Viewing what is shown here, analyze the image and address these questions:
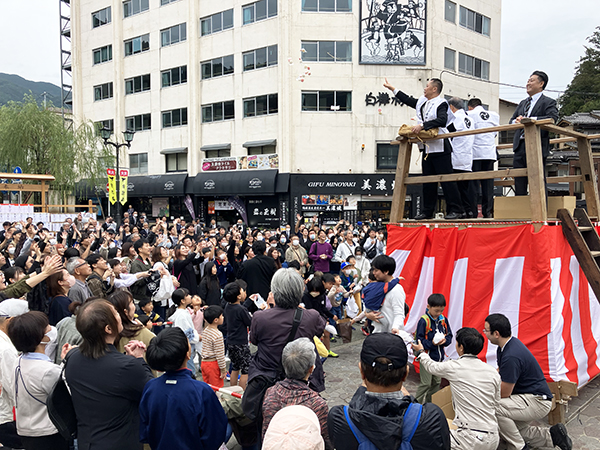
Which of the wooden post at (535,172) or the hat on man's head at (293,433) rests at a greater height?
the wooden post at (535,172)

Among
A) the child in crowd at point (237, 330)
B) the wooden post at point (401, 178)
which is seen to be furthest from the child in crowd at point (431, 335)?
the child in crowd at point (237, 330)

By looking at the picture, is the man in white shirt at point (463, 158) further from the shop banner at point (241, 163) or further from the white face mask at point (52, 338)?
the shop banner at point (241, 163)

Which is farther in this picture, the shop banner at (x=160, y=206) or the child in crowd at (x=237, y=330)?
the shop banner at (x=160, y=206)

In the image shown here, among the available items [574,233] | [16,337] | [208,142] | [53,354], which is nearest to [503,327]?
[574,233]

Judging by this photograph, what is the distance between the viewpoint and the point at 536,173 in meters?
5.30

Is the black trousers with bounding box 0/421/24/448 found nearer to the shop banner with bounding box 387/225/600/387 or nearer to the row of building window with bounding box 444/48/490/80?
the shop banner with bounding box 387/225/600/387

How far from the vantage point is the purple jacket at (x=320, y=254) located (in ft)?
36.7

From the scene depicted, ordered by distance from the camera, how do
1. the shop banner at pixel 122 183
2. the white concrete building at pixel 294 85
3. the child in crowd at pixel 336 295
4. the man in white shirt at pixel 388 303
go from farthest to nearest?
1. the white concrete building at pixel 294 85
2. the shop banner at pixel 122 183
3. the child in crowd at pixel 336 295
4. the man in white shirt at pixel 388 303

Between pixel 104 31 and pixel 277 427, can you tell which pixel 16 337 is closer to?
pixel 277 427

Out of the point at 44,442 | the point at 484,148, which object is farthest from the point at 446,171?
the point at 44,442

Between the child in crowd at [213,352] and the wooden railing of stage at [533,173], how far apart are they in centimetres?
312

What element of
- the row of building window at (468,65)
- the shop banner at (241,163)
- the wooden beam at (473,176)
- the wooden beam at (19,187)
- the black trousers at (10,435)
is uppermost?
the row of building window at (468,65)

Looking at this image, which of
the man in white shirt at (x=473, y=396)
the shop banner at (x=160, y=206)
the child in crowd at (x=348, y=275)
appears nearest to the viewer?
the man in white shirt at (x=473, y=396)

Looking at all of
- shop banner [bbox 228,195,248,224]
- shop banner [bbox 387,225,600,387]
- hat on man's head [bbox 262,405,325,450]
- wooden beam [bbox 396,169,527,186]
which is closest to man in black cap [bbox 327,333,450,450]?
hat on man's head [bbox 262,405,325,450]
